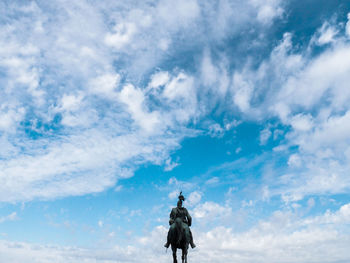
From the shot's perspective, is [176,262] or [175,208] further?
[175,208]

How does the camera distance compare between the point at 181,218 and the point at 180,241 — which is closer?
the point at 180,241

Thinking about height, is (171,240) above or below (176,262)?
above

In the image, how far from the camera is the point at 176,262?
3291 cm

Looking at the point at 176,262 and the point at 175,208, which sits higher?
the point at 175,208

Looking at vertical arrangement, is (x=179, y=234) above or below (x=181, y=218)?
below

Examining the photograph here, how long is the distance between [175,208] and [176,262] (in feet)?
17.7

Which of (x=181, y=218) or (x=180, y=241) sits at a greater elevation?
(x=181, y=218)

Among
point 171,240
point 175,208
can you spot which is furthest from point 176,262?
point 175,208

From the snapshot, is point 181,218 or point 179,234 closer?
point 179,234

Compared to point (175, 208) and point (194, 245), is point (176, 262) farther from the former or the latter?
point (175, 208)

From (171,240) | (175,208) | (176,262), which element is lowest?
(176,262)

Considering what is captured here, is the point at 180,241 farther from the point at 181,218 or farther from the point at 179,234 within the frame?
the point at 181,218

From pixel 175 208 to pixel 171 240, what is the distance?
340cm

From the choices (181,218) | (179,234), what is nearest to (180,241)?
(179,234)
